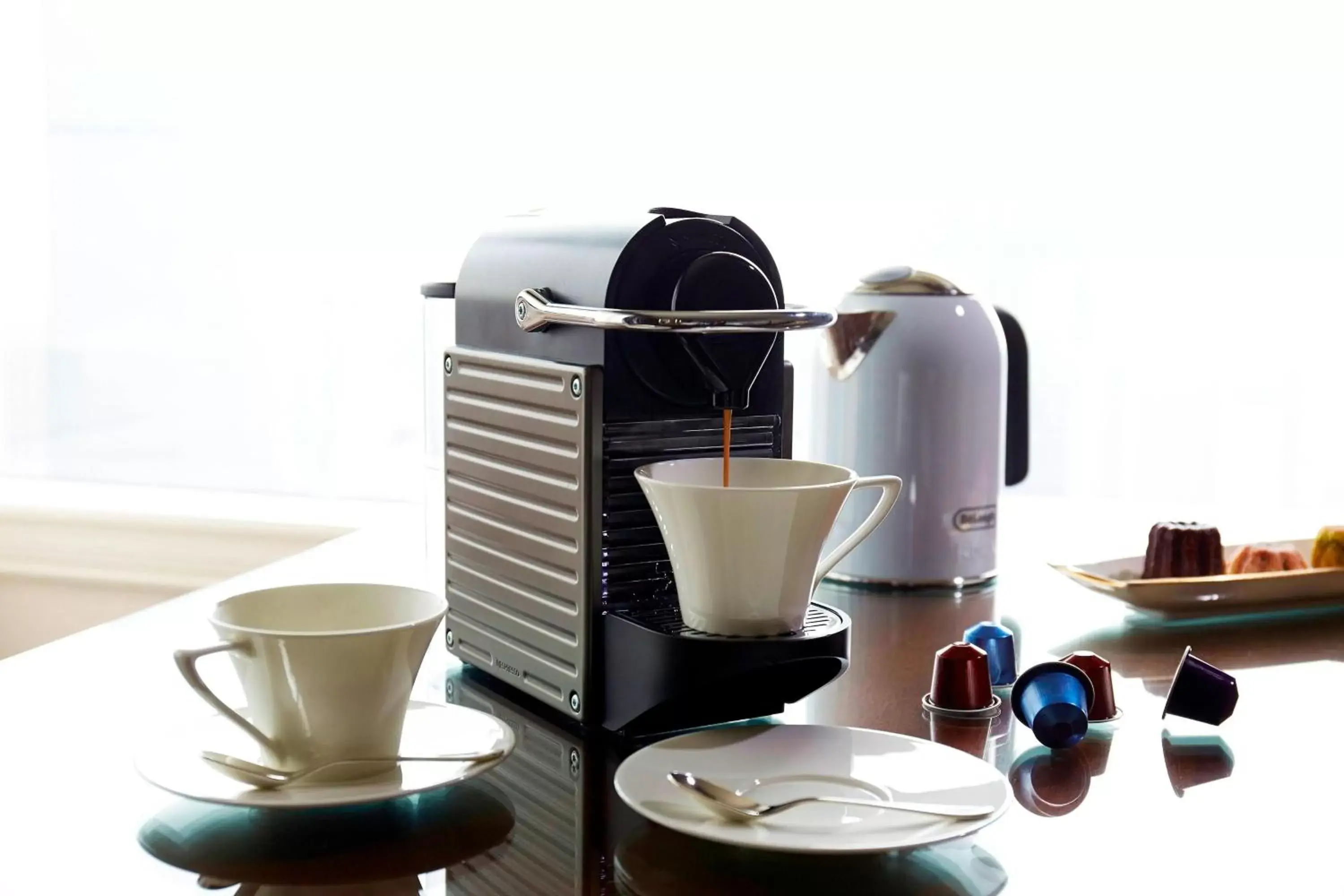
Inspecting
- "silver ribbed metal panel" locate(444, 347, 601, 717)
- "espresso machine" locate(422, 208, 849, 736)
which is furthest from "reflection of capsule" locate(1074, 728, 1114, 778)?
"silver ribbed metal panel" locate(444, 347, 601, 717)

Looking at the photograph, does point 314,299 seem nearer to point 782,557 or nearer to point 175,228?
point 175,228

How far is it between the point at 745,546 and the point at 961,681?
196 mm

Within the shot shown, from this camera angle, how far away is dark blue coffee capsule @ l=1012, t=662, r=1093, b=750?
715 millimetres

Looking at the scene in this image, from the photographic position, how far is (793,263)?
5.65 feet

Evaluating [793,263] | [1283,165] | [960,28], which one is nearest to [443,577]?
[793,263]

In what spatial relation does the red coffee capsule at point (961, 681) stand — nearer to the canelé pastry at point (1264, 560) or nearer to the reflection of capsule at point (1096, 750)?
the reflection of capsule at point (1096, 750)

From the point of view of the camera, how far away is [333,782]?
610 millimetres

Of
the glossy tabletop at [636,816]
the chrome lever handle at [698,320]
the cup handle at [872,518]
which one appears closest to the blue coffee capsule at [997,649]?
the glossy tabletop at [636,816]

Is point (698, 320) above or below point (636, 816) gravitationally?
above

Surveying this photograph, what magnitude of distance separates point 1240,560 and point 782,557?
556 mm

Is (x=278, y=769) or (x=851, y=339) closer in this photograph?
(x=278, y=769)

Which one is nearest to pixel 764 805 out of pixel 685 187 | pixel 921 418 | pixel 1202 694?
pixel 1202 694

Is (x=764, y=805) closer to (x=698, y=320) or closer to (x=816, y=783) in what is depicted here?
(x=816, y=783)

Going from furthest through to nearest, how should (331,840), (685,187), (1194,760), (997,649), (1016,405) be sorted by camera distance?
(685,187), (1016,405), (997,649), (1194,760), (331,840)
